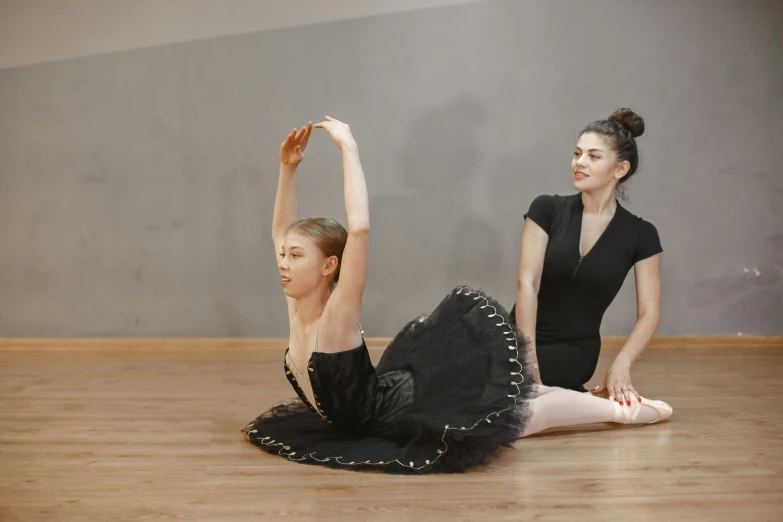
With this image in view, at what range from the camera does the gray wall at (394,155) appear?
4152 mm

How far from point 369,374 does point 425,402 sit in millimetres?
165

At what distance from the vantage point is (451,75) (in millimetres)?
4152

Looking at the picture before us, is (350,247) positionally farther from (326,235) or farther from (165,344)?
(165,344)

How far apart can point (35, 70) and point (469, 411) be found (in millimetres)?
3221

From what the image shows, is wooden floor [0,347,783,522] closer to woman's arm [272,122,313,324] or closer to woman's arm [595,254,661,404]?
woman's arm [595,254,661,404]

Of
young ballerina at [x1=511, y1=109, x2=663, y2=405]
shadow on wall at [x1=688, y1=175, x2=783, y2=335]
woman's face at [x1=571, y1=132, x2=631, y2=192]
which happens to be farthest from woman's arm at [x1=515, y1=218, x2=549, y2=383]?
shadow on wall at [x1=688, y1=175, x2=783, y2=335]

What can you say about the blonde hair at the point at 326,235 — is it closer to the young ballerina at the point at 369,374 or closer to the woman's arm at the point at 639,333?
the young ballerina at the point at 369,374

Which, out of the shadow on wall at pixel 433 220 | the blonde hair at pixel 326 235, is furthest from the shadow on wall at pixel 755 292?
the blonde hair at pixel 326 235

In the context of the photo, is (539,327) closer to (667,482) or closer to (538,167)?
(667,482)

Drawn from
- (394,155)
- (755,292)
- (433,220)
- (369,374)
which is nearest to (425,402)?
(369,374)

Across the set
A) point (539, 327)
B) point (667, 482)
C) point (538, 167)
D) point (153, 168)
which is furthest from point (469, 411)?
point (153, 168)

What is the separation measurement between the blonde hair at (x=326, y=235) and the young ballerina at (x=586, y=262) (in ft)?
2.51

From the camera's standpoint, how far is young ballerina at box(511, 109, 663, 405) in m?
2.69

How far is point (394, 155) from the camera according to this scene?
4.17m
